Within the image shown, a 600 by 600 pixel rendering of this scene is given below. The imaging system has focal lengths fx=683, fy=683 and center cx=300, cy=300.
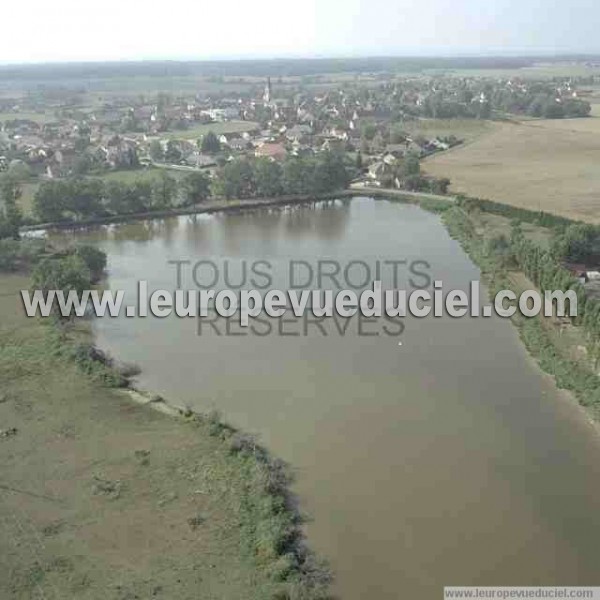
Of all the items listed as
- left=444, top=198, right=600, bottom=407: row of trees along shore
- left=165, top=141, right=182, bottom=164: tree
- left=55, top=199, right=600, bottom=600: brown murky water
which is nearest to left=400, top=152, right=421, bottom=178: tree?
left=444, top=198, right=600, bottom=407: row of trees along shore

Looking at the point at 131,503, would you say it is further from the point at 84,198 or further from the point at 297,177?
the point at 297,177

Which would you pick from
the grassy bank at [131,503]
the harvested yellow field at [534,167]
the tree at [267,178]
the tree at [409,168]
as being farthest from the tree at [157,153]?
the grassy bank at [131,503]

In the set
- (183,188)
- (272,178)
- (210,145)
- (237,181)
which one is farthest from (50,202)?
(210,145)

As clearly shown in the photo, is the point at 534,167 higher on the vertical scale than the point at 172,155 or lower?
lower

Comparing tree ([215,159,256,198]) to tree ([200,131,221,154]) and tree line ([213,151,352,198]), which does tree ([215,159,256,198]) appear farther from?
tree ([200,131,221,154])

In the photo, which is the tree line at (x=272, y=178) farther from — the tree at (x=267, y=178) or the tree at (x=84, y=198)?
the tree at (x=84, y=198)

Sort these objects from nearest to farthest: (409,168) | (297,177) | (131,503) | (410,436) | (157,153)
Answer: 1. (131,503)
2. (410,436)
3. (297,177)
4. (409,168)
5. (157,153)
